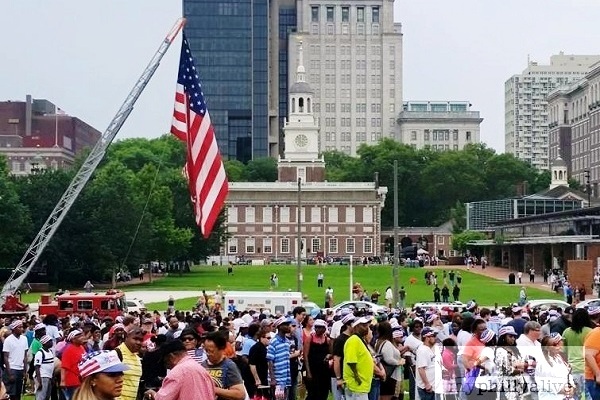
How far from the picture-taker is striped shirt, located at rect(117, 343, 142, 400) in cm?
1205

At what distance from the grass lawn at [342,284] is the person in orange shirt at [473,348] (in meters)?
35.8

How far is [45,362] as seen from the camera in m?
18.4

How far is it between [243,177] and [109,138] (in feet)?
372

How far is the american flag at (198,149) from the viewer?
23922 mm

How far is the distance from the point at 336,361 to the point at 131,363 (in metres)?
3.64

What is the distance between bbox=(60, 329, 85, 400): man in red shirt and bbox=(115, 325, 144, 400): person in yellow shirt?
8.73 feet

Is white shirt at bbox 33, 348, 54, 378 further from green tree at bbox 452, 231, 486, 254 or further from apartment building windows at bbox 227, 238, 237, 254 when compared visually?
apartment building windows at bbox 227, 238, 237, 254

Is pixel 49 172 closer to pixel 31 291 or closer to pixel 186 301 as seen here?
pixel 31 291

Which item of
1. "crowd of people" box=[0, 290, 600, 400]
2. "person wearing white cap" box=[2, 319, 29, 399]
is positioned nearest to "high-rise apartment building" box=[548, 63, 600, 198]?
"crowd of people" box=[0, 290, 600, 400]

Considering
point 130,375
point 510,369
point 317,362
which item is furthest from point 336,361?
point 130,375

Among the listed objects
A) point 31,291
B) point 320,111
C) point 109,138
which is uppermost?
point 320,111

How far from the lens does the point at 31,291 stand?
7175 cm

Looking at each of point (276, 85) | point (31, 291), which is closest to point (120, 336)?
point (31, 291)

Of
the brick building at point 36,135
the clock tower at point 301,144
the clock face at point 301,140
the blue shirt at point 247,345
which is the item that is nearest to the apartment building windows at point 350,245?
the clock tower at point 301,144
